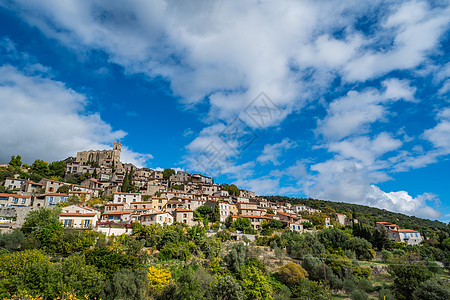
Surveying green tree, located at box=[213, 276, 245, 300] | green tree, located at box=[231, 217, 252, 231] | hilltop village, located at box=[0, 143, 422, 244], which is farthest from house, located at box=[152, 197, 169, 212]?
green tree, located at box=[213, 276, 245, 300]

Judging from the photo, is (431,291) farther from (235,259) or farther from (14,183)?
(14,183)

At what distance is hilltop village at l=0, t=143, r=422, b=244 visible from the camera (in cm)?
4797

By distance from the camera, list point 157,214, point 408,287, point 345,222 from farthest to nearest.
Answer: point 345,222 < point 157,214 < point 408,287

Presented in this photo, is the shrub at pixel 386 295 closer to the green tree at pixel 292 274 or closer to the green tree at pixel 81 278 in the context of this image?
the green tree at pixel 292 274

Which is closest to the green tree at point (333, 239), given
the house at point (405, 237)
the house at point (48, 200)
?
the house at point (405, 237)

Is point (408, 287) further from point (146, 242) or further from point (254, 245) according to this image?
point (146, 242)

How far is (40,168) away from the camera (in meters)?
76.6

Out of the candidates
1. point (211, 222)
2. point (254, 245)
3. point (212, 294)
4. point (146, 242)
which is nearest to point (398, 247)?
point (254, 245)

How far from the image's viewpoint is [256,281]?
1323 inches

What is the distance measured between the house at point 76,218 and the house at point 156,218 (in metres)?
8.34

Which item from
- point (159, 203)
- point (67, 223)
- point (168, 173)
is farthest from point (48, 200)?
point (168, 173)

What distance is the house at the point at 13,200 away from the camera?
5010 cm

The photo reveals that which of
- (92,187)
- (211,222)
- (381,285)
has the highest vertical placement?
(92,187)

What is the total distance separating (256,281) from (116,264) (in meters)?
17.0
